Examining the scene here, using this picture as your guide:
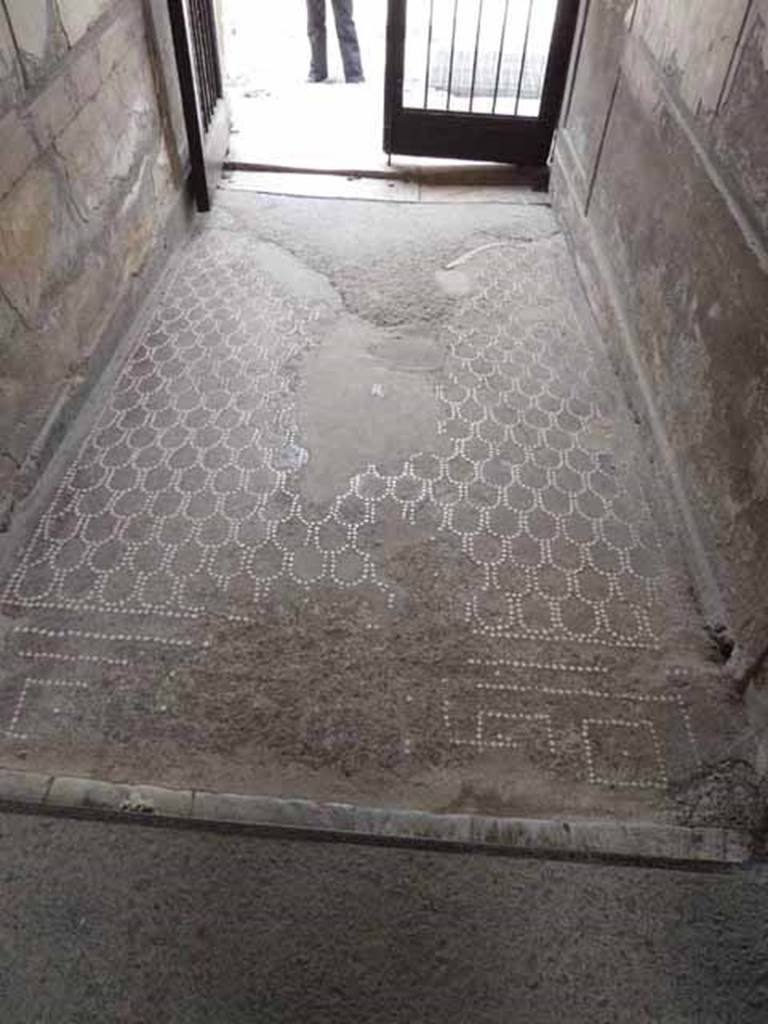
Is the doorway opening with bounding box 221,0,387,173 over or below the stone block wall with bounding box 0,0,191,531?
below

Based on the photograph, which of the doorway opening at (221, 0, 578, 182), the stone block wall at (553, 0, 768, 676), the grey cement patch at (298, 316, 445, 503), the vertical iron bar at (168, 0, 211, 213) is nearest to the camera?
the stone block wall at (553, 0, 768, 676)

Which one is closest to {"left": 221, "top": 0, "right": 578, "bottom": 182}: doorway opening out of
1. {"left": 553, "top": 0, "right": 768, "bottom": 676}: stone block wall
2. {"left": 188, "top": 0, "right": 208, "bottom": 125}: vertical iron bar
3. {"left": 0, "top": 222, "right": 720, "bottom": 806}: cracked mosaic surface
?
{"left": 188, "top": 0, "right": 208, "bottom": 125}: vertical iron bar

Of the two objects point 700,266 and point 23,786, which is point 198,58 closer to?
point 700,266

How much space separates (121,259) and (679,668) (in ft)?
7.00

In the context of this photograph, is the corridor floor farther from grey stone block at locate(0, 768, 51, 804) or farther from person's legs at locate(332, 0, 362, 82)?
person's legs at locate(332, 0, 362, 82)

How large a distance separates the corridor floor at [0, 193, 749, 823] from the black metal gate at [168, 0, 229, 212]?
0.60m

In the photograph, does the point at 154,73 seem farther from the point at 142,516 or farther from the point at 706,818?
the point at 706,818

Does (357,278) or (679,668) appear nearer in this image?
(679,668)

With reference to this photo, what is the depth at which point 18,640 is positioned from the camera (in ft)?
5.74

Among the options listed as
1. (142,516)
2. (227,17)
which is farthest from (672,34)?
(227,17)

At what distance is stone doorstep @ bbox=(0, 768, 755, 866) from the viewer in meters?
1.45

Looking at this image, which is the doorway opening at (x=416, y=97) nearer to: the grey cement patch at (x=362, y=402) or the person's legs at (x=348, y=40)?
the person's legs at (x=348, y=40)

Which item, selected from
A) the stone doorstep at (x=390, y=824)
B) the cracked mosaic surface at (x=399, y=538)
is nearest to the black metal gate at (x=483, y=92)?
the cracked mosaic surface at (x=399, y=538)

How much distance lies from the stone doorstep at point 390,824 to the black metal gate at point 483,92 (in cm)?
331
